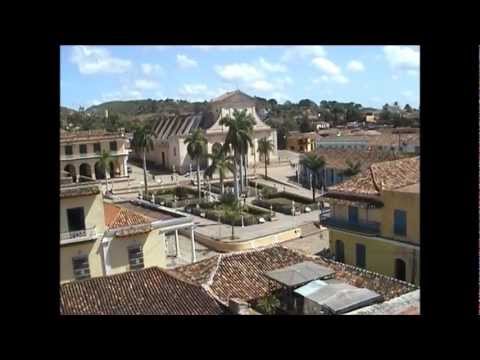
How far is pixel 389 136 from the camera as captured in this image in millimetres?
27594

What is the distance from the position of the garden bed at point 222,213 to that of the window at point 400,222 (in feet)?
24.3

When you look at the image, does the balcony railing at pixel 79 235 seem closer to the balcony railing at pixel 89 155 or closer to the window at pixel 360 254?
the window at pixel 360 254

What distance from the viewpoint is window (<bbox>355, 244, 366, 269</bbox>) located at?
38.2 feet

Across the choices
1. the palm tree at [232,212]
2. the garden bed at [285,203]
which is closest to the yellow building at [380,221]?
the palm tree at [232,212]

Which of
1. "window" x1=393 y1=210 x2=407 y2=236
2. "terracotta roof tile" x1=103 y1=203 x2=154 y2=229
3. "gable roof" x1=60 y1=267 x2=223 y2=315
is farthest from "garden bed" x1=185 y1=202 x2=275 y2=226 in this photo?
"gable roof" x1=60 y1=267 x2=223 y2=315

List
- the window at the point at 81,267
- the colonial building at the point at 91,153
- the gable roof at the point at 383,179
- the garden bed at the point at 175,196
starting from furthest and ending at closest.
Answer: the colonial building at the point at 91,153 < the garden bed at the point at 175,196 < the gable roof at the point at 383,179 < the window at the point at 81,267

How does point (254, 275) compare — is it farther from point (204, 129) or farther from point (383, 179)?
point (204, 129)

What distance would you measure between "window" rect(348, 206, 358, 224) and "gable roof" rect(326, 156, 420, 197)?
36cm

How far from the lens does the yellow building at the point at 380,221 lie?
1070 centimetres

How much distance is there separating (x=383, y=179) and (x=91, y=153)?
694 inches

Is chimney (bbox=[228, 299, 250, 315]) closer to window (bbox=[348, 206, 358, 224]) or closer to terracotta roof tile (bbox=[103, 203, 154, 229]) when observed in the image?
terracotta roof tile (bbox=[103, 203, 154, 229])
